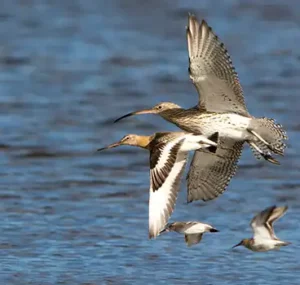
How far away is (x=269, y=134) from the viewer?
24.9 feet

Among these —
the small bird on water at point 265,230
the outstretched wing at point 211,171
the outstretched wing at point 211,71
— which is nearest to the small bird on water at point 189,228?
the outstretched wing at point 211,171

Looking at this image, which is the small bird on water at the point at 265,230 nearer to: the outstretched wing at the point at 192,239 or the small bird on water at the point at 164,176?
the small bird on water at the point at 164,176

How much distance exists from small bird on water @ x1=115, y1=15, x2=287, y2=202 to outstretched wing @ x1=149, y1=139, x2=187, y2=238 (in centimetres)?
60

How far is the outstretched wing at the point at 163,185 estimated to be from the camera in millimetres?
6781

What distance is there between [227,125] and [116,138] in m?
3.54

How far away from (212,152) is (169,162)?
2.60 feet

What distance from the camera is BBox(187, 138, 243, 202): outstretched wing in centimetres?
770

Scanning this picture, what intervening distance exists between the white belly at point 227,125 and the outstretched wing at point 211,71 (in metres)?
0.07

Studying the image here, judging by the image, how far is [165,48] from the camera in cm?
1398

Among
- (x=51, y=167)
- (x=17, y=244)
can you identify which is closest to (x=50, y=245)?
(x=17, y=244)

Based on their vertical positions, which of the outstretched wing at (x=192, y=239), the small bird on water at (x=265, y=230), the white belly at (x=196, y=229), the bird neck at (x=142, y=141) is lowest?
the outstretched wing at (x=192, y=239)

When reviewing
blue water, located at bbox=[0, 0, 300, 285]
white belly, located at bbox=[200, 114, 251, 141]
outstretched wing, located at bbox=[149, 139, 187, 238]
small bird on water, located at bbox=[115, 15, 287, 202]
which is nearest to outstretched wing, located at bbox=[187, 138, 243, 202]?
small bird on water, located at bbox=[115, 15, 287, 202]

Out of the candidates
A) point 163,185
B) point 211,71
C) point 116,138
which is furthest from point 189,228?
point 116,138

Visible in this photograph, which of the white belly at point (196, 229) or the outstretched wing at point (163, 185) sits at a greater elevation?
the outstretched wing at point (163, 185)
